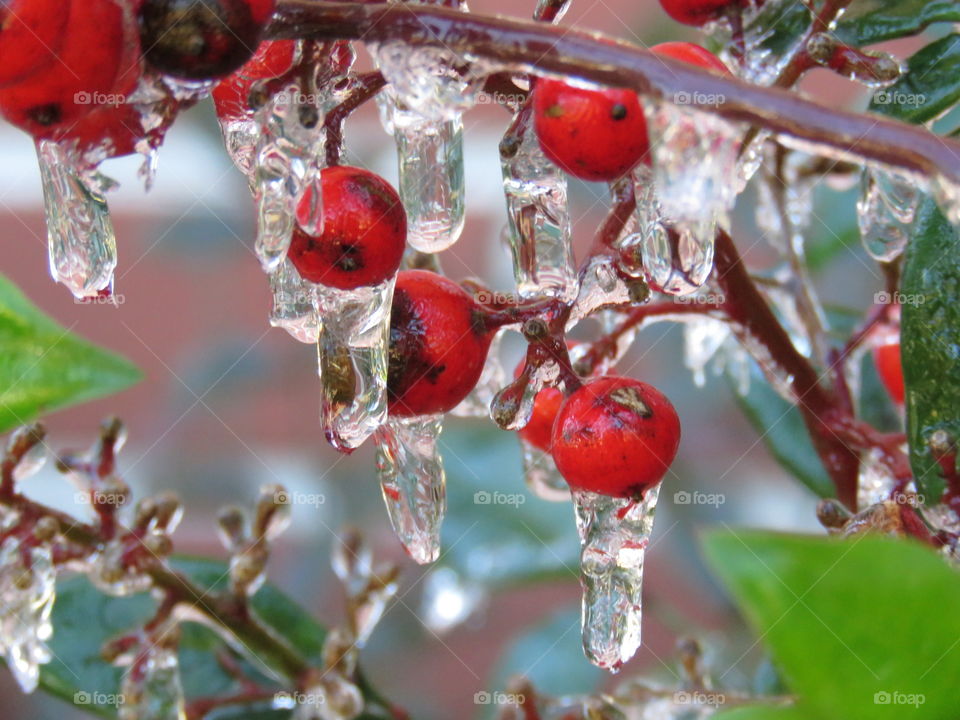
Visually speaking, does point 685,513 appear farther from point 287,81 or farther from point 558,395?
point 287,81

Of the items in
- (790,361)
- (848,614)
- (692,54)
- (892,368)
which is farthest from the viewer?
(892,368)

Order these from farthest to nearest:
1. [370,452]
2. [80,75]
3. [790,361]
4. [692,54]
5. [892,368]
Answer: [370,452] → [892,368] → [790,361] → [692,54] → [80,75]

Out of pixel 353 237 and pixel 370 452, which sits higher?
pixel 353 237

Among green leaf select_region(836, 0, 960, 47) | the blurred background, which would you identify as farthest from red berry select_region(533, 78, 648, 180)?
the blurred background

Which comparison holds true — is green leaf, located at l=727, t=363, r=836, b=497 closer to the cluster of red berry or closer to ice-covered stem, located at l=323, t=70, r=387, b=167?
ice-covered stem, located at l=323, t=70, r=387, b=167

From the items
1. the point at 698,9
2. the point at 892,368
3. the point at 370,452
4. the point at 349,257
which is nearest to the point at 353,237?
the point at 349,257

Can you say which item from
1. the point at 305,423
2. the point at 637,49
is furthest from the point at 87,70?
the point at 305,423

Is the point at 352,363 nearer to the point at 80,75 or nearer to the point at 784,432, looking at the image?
the point at 80,75
